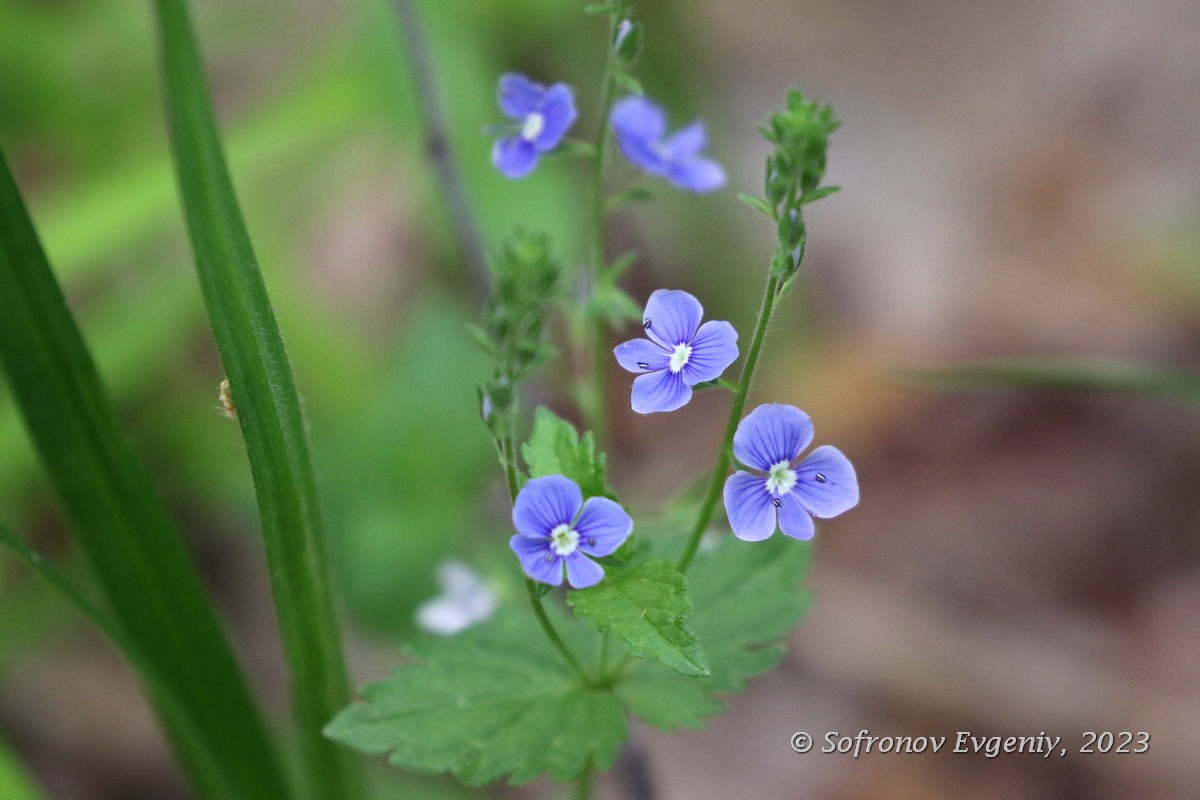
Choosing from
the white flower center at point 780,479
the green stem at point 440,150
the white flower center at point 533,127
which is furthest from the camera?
the green stem at point 440,150

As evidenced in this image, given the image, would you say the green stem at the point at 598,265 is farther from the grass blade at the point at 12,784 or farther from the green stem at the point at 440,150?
the grass blade at the point at 12,784

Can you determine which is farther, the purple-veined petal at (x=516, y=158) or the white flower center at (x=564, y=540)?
the purple-veined petal at (x=516, y=158)

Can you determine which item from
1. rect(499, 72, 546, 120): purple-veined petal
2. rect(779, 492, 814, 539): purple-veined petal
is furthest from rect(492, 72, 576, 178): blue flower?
rect(779, 492, 814, 539): purple-veined petal

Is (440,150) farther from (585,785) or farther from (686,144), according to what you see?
(585,785)

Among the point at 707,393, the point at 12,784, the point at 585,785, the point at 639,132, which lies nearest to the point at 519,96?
the point at 639,132

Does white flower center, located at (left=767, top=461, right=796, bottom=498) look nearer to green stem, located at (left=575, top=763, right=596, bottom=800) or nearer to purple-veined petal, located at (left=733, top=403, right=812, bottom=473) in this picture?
purple-veined petal, located at (left=733, top=403, right=812, bottom=473)

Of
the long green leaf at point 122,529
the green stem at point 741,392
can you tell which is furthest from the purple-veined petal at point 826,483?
the long green leaf at point 122,529

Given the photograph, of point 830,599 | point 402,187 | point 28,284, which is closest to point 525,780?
point 28,284
